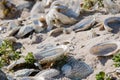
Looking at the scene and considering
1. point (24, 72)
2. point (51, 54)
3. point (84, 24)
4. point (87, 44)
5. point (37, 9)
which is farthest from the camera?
point (37, 9)

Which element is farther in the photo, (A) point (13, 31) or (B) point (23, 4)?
(B) point (23, 4)

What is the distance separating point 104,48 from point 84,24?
847 millimetres

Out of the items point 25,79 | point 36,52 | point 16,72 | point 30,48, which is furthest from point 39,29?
point 25,79

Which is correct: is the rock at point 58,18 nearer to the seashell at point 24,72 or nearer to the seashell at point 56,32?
the seashell at point 56,32

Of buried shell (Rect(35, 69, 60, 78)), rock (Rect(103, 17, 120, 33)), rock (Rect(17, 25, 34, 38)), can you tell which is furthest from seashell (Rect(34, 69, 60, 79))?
rock (Rect(17, 25, 34, 38))

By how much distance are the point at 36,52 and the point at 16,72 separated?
0.39 metres

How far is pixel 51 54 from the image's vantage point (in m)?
4.41

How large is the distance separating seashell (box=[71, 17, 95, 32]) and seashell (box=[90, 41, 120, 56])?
72 cm

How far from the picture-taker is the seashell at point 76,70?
13.4ft

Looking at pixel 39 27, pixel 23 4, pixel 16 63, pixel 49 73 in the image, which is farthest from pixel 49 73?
pixel 23 4

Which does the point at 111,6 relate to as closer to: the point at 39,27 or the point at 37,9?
the point at 39,27

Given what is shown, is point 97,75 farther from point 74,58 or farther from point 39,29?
point 39,29

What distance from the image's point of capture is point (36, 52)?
4.59 meters

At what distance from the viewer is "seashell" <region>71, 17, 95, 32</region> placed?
16.5ft
